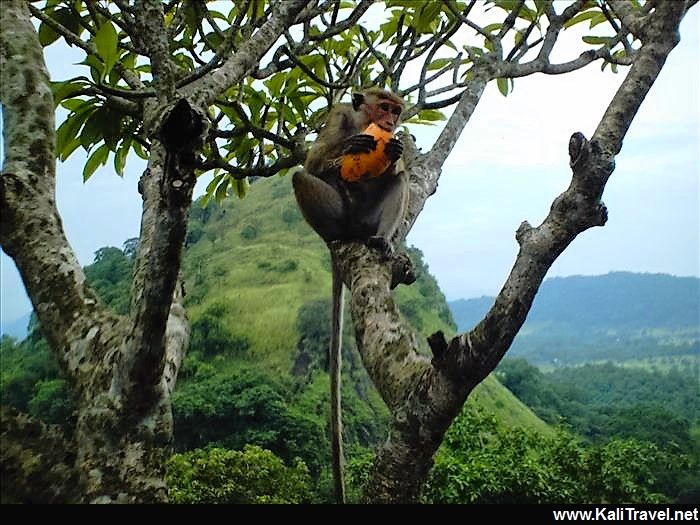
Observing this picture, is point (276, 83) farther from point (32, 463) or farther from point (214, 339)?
point (214, 339)

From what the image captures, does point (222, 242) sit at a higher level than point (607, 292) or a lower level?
higher

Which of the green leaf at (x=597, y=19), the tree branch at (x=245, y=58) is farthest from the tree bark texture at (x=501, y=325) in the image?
the green leaf at (x=597, y=19)

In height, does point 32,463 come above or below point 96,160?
below

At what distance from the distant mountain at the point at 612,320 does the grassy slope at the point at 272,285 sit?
2.19m

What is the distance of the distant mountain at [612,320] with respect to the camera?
1620 cm

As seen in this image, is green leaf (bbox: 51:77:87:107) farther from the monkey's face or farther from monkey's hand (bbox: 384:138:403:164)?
the monkey's face

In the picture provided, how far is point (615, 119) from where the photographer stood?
1629 millimetres

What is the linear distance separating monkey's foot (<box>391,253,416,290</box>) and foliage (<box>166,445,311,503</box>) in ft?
18.5

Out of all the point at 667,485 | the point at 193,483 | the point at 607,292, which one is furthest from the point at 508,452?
the point at 607,292

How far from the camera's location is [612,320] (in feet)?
71.1

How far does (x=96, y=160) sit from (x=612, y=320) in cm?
2114

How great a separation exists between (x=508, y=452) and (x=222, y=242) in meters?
11.3

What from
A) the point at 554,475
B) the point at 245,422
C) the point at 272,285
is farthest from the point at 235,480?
the point at 272,285

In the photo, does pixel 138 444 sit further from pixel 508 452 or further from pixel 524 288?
pixel 508 452
